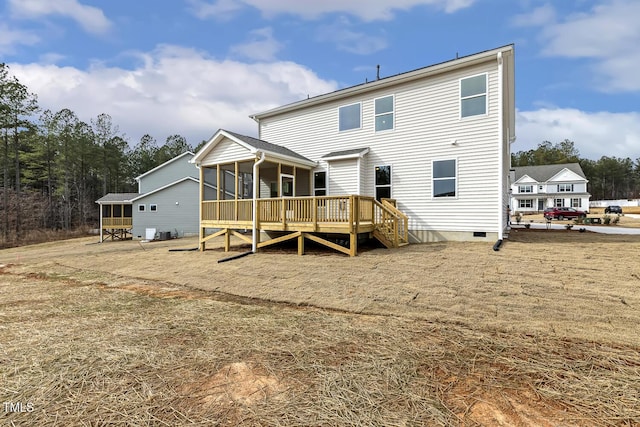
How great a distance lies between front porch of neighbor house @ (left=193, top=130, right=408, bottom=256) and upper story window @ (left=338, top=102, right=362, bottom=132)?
6.95ft

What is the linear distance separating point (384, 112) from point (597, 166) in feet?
260

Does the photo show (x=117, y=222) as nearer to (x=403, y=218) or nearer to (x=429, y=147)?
(x=403, y=218)

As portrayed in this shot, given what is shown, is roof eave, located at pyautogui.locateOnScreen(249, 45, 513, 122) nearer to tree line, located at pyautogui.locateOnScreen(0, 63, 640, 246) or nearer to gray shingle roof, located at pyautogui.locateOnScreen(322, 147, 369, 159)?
gray shingle roof, located at pyautogui.locateOnScreen(322, 147, 369, 159)

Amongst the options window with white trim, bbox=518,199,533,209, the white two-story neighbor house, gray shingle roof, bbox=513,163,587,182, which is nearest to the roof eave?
the white two-story neighbor house

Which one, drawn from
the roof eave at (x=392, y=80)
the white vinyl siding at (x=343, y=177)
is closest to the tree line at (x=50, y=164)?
the roof eave at (x=392, y=80)

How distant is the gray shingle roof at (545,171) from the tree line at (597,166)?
1400cm

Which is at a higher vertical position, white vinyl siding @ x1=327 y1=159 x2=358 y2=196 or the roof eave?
the roof eave

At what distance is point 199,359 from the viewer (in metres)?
2.89

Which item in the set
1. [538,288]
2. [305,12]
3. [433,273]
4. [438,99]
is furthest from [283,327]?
[305,12]

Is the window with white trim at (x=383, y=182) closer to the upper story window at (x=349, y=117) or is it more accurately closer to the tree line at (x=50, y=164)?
the upper story window at (x=349, y=117)

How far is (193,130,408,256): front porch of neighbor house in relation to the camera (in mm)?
9141

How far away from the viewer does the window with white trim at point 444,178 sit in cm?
1026

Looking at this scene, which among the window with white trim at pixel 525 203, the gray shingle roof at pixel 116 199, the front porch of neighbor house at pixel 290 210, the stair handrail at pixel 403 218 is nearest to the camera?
the front porch of neighbor house at pixel 290 210

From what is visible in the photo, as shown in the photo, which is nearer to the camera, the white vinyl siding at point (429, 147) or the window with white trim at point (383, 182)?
the white vinyl siding at point (429, 147)
